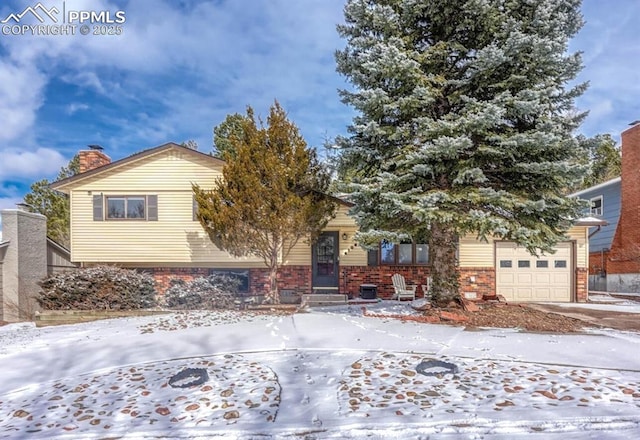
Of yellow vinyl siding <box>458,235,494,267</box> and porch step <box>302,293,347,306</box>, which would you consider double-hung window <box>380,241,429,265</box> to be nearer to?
yellow vinyl siding <box>458,235,494,267</box>

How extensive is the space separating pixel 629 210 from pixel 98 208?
69.1 ft

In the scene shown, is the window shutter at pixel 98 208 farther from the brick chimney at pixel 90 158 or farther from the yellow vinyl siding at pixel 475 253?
the yellow vinyl siding at pixel 475 253

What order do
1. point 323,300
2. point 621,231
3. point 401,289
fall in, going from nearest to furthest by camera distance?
point 323,300 < point 401,289 < point 621,231

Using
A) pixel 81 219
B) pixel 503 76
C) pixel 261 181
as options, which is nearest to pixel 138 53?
pixel 81 219

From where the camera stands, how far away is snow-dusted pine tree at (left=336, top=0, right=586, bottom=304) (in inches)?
277

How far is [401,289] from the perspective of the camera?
11.9m

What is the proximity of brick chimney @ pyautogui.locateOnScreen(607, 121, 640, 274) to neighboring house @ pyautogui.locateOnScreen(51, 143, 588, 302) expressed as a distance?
14.3 ft

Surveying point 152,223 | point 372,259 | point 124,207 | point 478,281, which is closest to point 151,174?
point 124,207

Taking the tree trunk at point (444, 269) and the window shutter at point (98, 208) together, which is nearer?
the tree trunk at point (444, 269)

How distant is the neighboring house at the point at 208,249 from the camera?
41.8 feet

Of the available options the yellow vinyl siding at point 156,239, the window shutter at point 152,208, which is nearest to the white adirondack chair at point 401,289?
the yellow vinyl siding at point 156,239

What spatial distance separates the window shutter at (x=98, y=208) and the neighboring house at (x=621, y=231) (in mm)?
18023

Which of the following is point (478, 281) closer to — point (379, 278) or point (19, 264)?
point (379, 278)

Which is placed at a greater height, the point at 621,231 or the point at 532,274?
the point at 621,231
